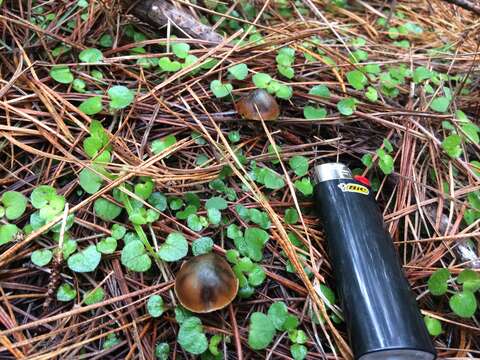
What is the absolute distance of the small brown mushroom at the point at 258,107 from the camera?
160 cm

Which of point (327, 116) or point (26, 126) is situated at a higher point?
point (327, 116)

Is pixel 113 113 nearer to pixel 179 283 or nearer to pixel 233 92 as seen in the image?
pixel 233 92

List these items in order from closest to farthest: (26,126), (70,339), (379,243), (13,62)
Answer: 1. (70,339)
2. (379,243)
3. (26,126)
4. (13,62)

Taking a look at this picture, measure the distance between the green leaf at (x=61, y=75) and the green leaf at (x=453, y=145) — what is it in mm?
1541

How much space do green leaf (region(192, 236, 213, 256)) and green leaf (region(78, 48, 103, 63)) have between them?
2.99 feet

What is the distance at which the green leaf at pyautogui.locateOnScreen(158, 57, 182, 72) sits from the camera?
5.57 ft

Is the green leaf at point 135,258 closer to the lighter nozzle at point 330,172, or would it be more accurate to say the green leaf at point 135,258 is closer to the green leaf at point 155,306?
the green leaf at point 155,306

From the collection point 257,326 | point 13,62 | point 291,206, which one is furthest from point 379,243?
point 13,62

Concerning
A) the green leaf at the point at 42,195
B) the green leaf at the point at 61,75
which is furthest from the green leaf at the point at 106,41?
the green leaf at the point at 42,195

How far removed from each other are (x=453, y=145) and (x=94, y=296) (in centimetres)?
147

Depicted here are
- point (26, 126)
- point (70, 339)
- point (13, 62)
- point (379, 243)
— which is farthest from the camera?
point (13, 62)

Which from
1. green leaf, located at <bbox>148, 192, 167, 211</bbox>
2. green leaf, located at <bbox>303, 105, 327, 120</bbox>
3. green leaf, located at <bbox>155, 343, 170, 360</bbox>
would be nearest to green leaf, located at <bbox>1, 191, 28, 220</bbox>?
green leaf, located at <bbox>148, 192, 167, 211</bbox>

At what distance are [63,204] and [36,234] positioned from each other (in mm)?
127

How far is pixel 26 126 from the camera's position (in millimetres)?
1532
